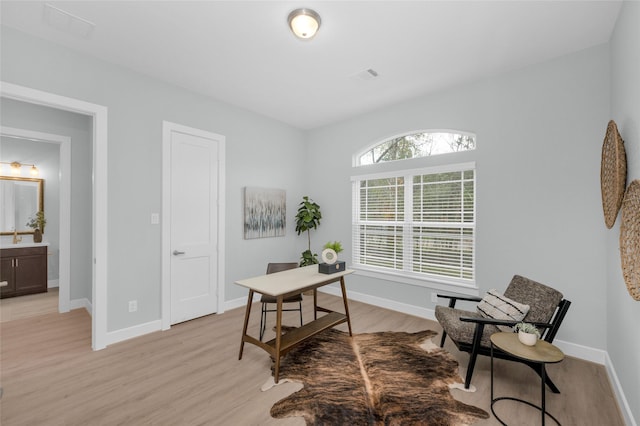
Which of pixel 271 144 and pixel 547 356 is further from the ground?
pixel 271 144

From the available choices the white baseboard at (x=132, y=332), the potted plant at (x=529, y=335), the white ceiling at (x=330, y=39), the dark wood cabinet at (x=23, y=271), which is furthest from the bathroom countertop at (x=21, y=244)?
the potted plant at (x=529, y=335)

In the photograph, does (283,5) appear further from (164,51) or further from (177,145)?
(177,145)

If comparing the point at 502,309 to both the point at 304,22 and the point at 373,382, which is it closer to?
the point at 373,382

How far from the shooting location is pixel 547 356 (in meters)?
1.83

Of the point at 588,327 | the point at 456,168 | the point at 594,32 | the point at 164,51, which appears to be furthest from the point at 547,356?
the point at 164,51

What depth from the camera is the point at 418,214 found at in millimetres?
3873

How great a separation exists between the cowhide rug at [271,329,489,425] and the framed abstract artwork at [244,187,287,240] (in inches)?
79.0

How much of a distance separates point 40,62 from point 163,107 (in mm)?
→ 1069

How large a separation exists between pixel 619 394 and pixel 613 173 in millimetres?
1660

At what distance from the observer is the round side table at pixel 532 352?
1.80 m

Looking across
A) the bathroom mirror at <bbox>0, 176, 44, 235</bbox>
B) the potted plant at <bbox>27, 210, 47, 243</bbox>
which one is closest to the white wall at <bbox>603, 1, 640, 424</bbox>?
the potted plant at <bbox>27, 210, 47, 243</bbox>

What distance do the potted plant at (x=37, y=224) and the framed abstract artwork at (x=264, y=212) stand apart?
386cm

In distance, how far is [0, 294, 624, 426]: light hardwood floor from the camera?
194cm

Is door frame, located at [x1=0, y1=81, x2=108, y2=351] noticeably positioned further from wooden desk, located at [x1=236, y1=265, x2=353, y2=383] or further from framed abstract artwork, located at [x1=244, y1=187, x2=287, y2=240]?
framed abstract artwork, located at [x1=244, y1=187, x2=287, y2=240]
